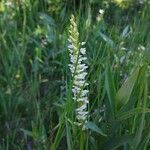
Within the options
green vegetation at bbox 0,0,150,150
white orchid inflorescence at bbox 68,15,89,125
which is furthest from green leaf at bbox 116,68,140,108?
white orchid inflorescence at bbox 68,15,89,125

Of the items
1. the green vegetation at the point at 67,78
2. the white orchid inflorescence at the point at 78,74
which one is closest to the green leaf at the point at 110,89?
the green vegetation at the point at 67,78

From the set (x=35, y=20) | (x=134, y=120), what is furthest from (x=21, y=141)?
(x=35, y=20)

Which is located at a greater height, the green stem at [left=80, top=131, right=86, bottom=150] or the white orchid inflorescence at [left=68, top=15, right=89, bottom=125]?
the white orchid inflorescence at [left=68, top=15, right=89, bottom=125]

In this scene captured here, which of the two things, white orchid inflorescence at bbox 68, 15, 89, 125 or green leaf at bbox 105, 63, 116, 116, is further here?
green leaf at bbox 105, 63, 116, 116

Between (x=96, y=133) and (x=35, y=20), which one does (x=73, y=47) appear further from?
(x=35, y=20)

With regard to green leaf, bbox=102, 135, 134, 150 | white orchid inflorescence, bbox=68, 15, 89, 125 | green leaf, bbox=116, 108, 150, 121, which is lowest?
green leaf, bbox=102, 135, 134, 150

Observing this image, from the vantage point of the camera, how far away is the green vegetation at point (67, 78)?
126 centimetres

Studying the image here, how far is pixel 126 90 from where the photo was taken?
4.20 ft

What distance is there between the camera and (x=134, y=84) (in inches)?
50.3

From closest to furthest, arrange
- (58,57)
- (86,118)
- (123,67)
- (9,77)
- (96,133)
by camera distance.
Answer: (86,118)
(96,133)
(123,67)
(9,77)
(58,57)

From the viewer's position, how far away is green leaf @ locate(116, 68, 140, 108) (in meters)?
1.24

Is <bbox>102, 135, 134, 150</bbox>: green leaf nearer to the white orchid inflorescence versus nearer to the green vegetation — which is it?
the green vegetation

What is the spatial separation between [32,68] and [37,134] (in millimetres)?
642

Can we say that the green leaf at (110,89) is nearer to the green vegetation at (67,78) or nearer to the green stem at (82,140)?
the green vegetation at (67,78)
